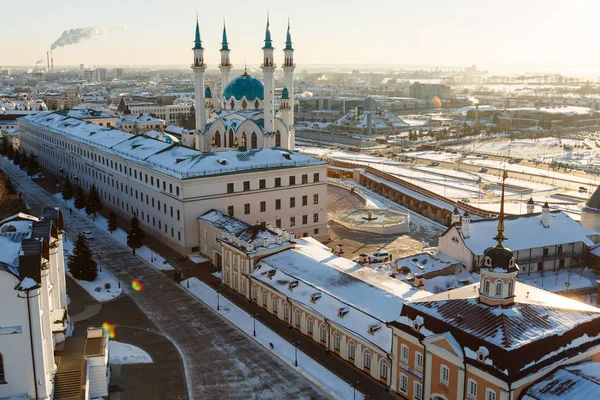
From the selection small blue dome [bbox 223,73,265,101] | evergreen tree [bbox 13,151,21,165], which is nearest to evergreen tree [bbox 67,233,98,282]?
small blue dome [bbox 223,73,265,101]

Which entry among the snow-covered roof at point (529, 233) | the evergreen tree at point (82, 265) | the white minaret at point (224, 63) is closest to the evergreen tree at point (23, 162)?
the white minaret at point (224, 63)

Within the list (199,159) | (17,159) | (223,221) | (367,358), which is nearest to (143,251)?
(223,221)

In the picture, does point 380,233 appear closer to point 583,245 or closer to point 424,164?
point 583,245

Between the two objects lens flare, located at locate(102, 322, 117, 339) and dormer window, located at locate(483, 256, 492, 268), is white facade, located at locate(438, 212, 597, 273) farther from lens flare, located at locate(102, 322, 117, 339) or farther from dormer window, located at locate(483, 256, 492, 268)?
lens flare, located at locate(102, 322, 117, 339)

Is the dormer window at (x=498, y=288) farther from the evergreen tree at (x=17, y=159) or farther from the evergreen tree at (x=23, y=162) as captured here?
the evergreen tree at (x=17, y=159)

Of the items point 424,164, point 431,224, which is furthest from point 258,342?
point 424,164

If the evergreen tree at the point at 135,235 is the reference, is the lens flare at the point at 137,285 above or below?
below

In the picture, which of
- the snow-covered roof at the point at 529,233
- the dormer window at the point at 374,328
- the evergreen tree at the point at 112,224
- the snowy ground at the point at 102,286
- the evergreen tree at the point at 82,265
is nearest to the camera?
the dormer window at the point at 374,328

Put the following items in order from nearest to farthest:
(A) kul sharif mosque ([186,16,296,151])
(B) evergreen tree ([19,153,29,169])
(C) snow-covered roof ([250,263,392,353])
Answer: (C) snow-covered roof ([250,263,392,353]) < (A) kul sharif mosque ([186,16,296,151]) < (B) evergreen tree ([19,153,29,169])
